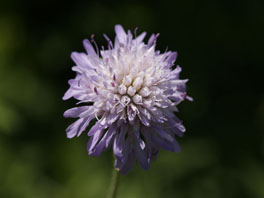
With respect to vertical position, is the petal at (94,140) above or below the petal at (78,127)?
below

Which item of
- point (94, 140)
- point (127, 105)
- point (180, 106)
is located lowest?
point (180, 106)

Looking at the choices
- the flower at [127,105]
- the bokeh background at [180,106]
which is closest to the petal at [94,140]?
the flower at [127,105]

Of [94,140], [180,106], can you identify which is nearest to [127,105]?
[94,140]

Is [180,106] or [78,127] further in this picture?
[180,106]

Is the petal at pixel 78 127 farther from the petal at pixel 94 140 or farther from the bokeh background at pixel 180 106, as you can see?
the bokeh background at pixel 180 106

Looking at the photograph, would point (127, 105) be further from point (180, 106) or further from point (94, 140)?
point (180, 106)
